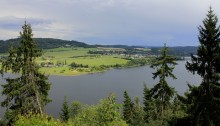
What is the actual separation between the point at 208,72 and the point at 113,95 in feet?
23.3

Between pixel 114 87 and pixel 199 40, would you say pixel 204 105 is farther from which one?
pixel 114 87

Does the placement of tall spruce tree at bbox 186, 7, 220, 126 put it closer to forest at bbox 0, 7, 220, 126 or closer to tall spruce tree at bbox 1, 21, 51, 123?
forest at bbox 0, 7, 220, 126

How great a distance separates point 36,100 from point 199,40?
50.4 feet

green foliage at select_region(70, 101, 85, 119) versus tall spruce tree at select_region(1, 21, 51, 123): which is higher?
tall spruce tree at select_region(1, 21, 51, 123)

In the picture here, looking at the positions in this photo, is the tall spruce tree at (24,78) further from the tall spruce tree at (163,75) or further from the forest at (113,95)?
the tall spruce tree at (163,75)

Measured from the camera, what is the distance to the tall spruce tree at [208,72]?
2078cm

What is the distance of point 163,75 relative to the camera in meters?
33.8

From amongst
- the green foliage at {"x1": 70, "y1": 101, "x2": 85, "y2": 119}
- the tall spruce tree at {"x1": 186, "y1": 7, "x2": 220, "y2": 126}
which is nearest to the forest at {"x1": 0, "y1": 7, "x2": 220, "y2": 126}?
the tall spruce tree at {"x1": 186, "y1": 7, "x2": 220, "y2": 126}

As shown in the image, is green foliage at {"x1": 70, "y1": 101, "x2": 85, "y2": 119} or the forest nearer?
the forest

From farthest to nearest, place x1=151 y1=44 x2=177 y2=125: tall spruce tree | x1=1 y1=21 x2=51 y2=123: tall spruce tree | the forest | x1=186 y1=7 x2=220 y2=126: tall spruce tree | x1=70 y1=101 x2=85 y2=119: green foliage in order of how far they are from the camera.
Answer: x1=70 y1=101 x2=85 y2=119: green foliage, x1=151 y1=44 x2=177 y2=125: tall spruce tree, x1=1 y1=21 x2=51 y2=123: tall spruce tree, x1=186 y1=7 x2=220 y2=126: tall spruce tree, the forest

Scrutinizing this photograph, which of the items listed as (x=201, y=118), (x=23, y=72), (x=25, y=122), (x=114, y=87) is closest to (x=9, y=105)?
(x=23, y=72)

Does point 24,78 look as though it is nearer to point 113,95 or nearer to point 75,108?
point 113,95

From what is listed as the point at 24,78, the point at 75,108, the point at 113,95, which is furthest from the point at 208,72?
the point at 75,108

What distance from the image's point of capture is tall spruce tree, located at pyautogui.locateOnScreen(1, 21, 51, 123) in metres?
27.9
